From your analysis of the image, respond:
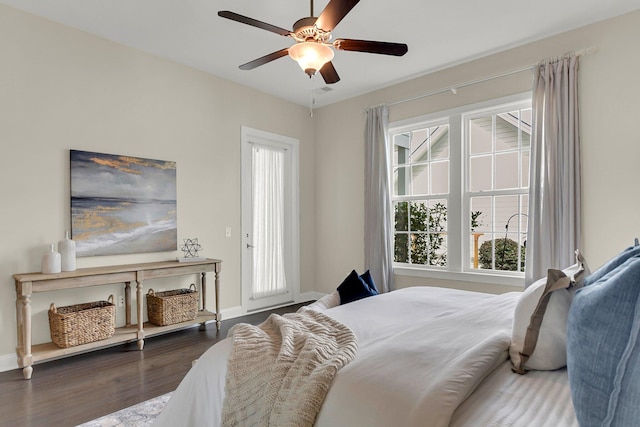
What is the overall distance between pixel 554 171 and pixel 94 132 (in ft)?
14.2

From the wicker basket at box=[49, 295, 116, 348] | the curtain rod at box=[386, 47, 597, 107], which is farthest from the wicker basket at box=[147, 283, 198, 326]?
the curtain rod at box=[386, 47, 597, 107]

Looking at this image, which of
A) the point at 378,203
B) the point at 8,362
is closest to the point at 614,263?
the point at 378,203

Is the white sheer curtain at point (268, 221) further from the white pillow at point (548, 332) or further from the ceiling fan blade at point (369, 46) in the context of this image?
the white pillow at point (548, 332)

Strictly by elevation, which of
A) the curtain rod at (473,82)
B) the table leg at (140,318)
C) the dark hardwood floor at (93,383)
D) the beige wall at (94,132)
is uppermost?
the curtain rod at (473,82)

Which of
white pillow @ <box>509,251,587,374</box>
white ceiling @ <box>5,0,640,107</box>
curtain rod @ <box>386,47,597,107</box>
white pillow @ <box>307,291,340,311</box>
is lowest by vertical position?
white pillow @ <box>307,291,340,311</box>

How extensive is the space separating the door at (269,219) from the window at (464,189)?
59.5 inches

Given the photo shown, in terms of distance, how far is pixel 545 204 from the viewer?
3486mm

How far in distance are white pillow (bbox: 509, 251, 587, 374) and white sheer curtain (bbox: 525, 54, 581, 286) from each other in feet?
7.43

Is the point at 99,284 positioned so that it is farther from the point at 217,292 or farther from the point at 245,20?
the point at 245,20

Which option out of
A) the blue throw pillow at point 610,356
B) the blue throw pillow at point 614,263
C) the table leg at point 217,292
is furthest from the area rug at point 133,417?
the blue throw pillow at point 614,263

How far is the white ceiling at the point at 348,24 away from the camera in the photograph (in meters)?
3.05

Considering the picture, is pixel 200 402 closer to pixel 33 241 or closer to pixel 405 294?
pixel 405 294

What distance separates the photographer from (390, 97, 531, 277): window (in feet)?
13.0

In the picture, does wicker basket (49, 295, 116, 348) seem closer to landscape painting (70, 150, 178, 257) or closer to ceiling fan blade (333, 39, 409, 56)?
landscape painting (70, 150, 178, 257)
